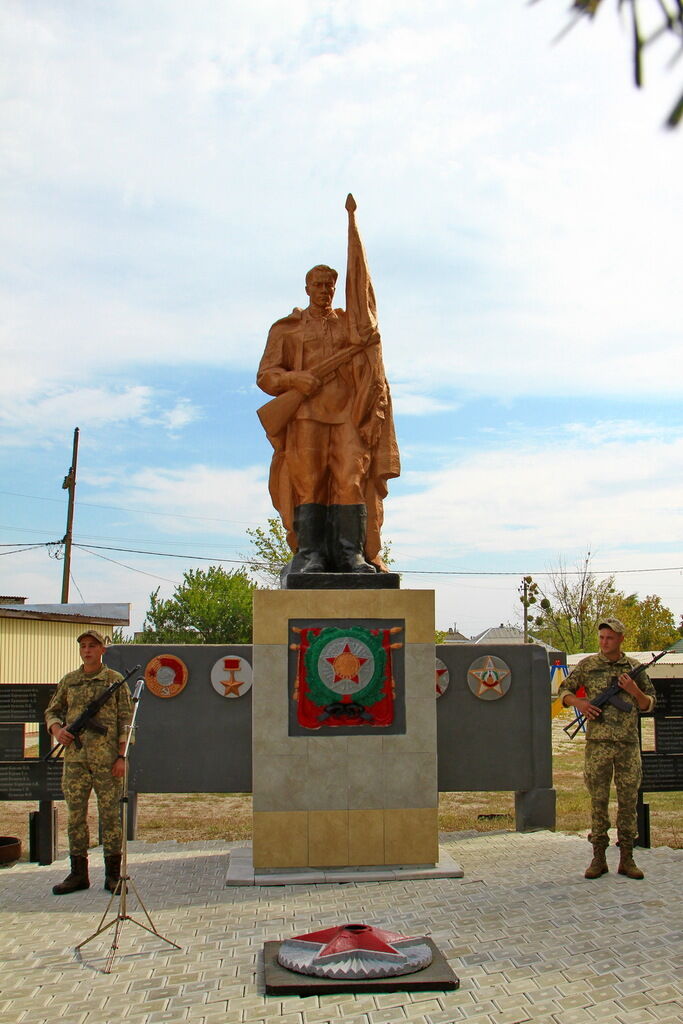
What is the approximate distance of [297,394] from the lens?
23.7ft

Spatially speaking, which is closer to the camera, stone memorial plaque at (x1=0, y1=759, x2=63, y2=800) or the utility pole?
stone memorial plaque at (x1=0, y1=759, x2=63, y2=800)

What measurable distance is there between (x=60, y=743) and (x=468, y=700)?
154 inches

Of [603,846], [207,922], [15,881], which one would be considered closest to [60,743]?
[15,881]

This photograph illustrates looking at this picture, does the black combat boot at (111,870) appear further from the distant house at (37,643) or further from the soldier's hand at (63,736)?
the distant house at (37,643)

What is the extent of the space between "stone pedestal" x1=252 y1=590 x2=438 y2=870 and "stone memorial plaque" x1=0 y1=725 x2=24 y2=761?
2.24m

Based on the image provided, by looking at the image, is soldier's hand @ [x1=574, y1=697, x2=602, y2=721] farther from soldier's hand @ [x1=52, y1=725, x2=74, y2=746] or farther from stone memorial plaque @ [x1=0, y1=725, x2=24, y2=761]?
stone memorial plaque @ [x1=0, y1=725, x2=24, y2=761]

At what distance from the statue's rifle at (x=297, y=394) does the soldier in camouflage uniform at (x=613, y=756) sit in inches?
110

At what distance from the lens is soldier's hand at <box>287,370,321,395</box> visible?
716 centimetres

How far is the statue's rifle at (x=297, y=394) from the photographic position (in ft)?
23.7

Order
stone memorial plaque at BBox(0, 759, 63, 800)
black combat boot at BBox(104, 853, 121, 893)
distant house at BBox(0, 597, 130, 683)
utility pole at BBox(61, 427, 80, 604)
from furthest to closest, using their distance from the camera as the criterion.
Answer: utility pole at BBox(61, 427, 80, 604), distant house at BBox(0, 597, 130, 683), stone memorial plaque at BBox(0, 759, 63, 800), black combat boot at BBox(104, 853, 121, 893)

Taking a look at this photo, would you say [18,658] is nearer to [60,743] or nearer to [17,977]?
[60,743]

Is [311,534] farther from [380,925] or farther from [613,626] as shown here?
A: [380,925]

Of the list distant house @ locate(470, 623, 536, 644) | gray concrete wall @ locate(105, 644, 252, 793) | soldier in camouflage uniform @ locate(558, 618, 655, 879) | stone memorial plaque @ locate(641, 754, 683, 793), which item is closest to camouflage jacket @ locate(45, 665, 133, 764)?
gray concrete wall @ locate(105, 644, 252, 793)

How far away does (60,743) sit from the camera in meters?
6.11
